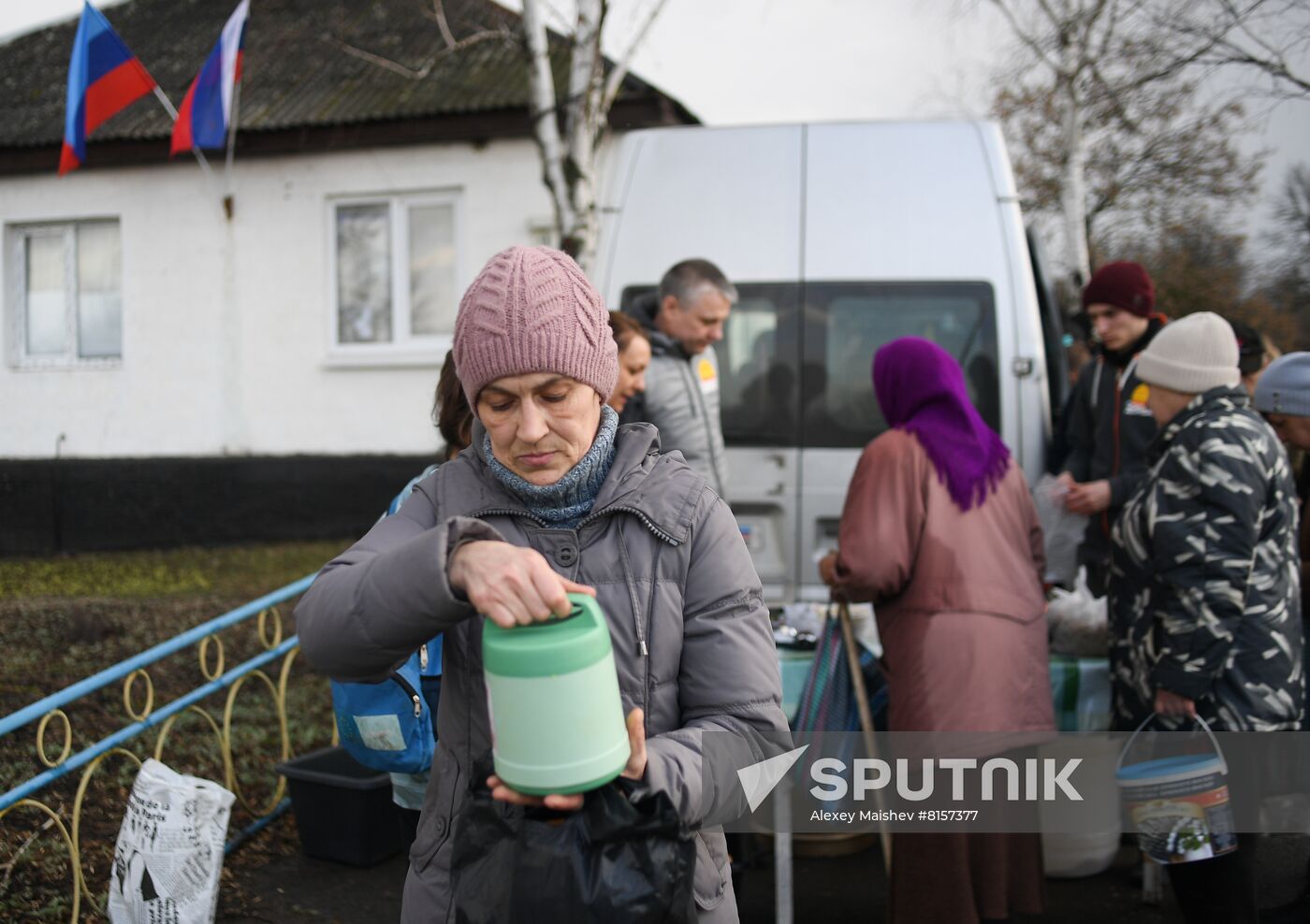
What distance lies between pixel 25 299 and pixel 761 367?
5.50 meters

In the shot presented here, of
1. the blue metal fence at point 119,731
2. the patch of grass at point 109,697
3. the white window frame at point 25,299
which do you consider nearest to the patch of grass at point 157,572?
the patch of grass at point 109,697

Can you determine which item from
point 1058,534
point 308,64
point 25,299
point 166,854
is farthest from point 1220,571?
point 308,64

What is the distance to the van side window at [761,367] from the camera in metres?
A: 4.51

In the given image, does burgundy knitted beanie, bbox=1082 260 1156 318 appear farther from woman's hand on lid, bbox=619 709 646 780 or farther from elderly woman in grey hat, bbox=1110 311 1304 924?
woman's hand on lid, bbox=619 709 646 780

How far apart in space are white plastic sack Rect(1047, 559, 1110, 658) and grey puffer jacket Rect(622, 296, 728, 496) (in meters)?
1.31

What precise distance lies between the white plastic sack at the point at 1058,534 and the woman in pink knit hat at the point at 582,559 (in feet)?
9.12

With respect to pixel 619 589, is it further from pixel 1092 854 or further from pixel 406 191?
pixel 406 191

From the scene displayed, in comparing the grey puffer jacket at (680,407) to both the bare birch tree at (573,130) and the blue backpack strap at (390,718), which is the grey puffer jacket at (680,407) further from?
the bare birch tree at (573,130)

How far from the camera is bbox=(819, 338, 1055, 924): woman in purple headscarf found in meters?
3.06

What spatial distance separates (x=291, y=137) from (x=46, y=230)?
95.0 inches

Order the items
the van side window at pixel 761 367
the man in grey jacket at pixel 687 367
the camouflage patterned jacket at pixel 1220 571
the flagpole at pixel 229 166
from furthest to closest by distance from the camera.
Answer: the flagpole at pixel 229 166, the van side window at pixel 761 367, the man in grey jacket at pixel 687 367, the camouflage patterned jacket at pixel 1220 571

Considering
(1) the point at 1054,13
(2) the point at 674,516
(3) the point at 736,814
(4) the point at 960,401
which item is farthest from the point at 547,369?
(1) the point at 1054,13

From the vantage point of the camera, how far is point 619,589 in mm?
1571

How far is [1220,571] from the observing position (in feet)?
9.45
